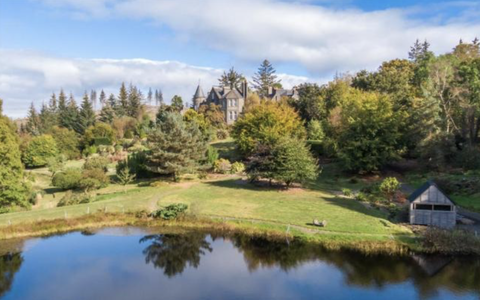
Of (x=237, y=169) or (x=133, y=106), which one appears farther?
(x=133, y=106)

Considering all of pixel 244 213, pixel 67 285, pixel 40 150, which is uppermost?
pixel 40 150

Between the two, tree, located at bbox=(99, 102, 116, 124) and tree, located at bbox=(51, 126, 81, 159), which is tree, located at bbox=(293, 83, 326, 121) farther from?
tree, located at bbox=(99, 102, 116, 124)

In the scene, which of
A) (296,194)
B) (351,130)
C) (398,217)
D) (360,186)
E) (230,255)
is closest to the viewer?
(230,255)

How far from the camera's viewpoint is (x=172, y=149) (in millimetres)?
42500

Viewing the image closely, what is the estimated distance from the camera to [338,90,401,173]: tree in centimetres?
4206

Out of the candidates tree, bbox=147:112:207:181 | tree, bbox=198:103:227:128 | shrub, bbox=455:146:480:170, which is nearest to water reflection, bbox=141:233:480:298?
tree, bbox=147:112:207:181

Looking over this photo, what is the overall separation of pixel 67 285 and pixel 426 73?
56839 mm

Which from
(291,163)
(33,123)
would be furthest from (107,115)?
(291,163)

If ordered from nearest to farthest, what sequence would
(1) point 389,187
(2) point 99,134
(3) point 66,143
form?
(1) point 389,187, (3) point 66,143, (2) point 99,134

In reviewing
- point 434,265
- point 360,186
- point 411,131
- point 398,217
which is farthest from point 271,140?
point 434,265

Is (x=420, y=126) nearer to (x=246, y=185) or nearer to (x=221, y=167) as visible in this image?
(x=246, y=185)

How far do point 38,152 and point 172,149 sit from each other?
35.2 metres

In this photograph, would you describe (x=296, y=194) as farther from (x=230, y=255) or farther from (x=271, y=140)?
(x=230, y=255)

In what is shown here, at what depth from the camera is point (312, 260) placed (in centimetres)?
2242
